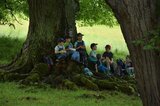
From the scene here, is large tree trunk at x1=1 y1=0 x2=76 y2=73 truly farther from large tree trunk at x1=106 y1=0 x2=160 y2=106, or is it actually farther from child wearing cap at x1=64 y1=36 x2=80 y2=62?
large tree trunk at x1=106 y1=0 x2=160 y2=106

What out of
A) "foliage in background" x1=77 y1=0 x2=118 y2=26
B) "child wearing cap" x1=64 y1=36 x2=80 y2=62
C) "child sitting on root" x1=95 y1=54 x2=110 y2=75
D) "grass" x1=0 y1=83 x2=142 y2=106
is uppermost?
"foliage in background" x1=77 y1=0 x2=118 y2=26

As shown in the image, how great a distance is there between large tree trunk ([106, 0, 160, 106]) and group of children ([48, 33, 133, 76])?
868 cm

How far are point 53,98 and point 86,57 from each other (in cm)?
369

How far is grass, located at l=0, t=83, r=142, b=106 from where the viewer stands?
12.8 meters

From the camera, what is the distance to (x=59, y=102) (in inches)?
512

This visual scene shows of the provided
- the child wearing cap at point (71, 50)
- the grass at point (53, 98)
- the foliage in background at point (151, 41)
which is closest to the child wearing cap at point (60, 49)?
the child wearing cap at point (71, 50)

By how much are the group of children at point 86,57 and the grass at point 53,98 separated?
1.60 meters

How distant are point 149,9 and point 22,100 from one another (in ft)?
21.0

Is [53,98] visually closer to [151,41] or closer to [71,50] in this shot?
[71,50]

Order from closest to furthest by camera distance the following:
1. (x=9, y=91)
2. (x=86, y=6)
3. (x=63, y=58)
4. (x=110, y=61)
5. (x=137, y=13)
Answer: (x=137, y=13), (x=9, y=91), (x=63, y=58), (x=110, y=61), (x=86, y=6)

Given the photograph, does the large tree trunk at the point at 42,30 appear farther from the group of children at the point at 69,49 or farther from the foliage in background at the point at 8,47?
the foliage in background at the point at 8,47

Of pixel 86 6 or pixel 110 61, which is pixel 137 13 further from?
pixel 86 6

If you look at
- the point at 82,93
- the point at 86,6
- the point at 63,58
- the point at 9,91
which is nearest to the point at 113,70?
the point at 63,58

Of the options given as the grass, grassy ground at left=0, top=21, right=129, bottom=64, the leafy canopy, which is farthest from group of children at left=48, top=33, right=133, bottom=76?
the leafy canopy
